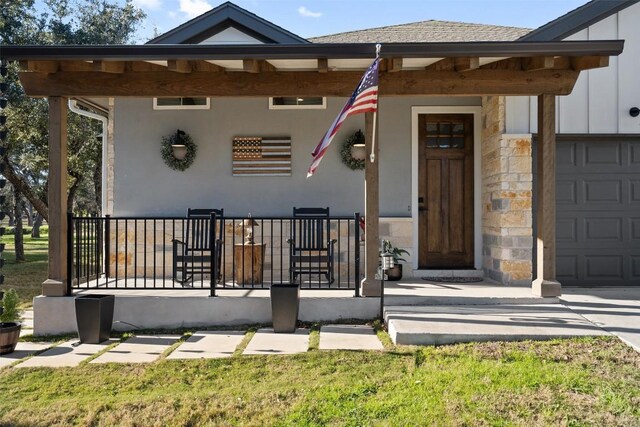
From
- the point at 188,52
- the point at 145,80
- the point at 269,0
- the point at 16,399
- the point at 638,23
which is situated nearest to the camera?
the point at 16,399

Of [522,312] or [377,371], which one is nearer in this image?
[377,371]

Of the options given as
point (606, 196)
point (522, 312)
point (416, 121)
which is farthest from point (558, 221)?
point (416, 121)

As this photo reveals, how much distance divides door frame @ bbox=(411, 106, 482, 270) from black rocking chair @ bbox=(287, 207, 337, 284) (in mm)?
1249

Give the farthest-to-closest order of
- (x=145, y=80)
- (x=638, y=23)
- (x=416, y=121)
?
(x=416, y=121)
(x=638, y=23)
(x=145, y=80)

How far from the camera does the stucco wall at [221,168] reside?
22.0 ft

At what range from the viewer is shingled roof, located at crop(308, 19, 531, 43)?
6.87m

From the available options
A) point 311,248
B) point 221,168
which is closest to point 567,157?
point 311,248

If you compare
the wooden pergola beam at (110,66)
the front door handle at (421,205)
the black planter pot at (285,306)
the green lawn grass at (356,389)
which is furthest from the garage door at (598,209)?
the wooden pergola beam at (110,66)

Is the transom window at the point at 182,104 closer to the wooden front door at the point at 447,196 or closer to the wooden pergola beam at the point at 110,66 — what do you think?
the wooden pergola beam at the point at 110,66

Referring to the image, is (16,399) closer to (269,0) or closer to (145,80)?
(145,80)

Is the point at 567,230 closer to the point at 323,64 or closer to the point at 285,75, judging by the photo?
the point at 323,64

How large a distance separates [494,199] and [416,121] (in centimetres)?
152

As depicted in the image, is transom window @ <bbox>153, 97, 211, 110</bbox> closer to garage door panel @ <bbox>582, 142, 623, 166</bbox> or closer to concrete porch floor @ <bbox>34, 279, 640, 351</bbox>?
concrete porch floor @ <bbox>34, 279, 640, 351</bbox>

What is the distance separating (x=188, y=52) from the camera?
14.8 ft
